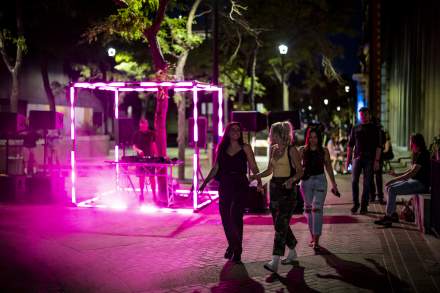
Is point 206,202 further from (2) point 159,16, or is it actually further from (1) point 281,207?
(1) point 281,207

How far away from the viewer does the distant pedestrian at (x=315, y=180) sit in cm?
803

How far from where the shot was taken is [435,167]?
8461 millimetres

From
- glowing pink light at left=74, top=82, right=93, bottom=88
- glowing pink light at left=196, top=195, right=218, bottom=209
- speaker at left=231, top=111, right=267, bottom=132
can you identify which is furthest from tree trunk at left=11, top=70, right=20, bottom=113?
speaker at left=231, top=111, right=267, bottom=132

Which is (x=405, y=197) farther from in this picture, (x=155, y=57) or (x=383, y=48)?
(x=383, y=48)

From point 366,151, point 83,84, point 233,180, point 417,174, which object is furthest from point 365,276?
point 83,84

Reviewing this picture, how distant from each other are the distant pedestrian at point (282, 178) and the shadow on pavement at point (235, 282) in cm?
35

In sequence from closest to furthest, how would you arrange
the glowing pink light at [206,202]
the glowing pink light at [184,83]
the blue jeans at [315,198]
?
the blue jeans at [315,198]
the glowing pink light at [184,83]
the glowing pink light at [206,202]

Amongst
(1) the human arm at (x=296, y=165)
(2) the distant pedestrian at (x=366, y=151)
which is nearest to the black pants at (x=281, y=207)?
(1) the human arm at (x=296, y=165)

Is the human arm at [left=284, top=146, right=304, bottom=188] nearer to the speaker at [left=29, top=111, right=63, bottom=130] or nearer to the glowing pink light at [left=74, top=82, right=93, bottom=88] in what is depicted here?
the glowing pink light at [left=74, top=82, right=93, bottom=88]

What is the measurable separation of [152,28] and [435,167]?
7.22 m

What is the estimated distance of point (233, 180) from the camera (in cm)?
755

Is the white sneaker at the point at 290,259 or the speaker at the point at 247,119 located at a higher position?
the speaker at the point at 247,119

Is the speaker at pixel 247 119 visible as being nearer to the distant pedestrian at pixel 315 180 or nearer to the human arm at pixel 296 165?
the distant pedestrian at pixel 315 180

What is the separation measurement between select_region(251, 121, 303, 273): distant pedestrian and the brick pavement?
54 cm
